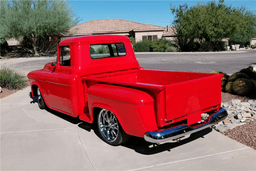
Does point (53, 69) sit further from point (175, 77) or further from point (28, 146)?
point (175, 77)

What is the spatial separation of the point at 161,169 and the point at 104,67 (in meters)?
2.74

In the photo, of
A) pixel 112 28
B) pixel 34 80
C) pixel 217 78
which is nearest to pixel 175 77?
pixel 217 78

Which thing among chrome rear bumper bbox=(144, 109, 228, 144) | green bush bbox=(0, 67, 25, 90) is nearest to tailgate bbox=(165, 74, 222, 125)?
chrome rear bumper bbox=(144, 109, 228, 144)

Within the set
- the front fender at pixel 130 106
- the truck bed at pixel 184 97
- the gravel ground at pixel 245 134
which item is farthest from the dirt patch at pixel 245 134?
the front fender at pixel 130 106

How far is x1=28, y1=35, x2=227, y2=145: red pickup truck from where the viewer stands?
3.89m

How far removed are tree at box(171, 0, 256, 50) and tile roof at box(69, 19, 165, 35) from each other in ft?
29.5

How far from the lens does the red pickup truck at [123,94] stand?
389 cm

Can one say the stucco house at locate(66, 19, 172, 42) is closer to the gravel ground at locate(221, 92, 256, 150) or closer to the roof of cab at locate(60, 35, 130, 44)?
the roof of cab at locate(60, 35, 130, 44)

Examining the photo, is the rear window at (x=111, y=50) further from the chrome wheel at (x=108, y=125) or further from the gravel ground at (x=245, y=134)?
the gravel ground at (x=245, y=134)

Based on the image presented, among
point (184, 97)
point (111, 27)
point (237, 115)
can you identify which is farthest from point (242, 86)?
point (111, 27)

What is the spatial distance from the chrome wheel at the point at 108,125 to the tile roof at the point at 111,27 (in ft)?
138

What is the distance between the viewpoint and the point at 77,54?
5.48 m

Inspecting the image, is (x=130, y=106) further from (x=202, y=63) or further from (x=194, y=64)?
(x=202, y=63)

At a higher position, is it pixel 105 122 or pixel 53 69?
pixel 53 69
